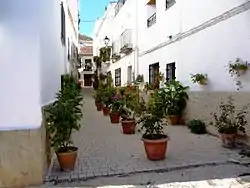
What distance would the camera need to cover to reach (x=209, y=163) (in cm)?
609

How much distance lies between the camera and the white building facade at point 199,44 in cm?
774

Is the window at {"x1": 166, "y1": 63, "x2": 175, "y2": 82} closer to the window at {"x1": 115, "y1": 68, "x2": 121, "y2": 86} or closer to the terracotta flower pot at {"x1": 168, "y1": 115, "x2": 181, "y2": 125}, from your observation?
the terracotta flower pot at {"x1": 168, "y1": 115, "x2": 181, "y2": 125}

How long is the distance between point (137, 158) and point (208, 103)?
145 inches

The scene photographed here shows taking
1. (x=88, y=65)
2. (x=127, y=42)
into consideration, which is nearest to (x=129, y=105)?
(x=127, y=42)

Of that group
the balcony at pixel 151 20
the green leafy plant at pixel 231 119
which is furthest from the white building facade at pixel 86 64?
the green leafy plant at pixel 231 119

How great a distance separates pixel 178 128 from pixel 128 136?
2.11 m

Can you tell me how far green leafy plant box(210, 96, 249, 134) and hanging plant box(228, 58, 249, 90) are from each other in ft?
1.73

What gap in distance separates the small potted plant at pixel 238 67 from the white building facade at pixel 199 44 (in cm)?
10

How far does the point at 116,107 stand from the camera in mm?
11547

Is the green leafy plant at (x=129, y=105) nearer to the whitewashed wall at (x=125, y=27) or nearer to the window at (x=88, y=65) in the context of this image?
the whitewashed wall at (x=125, y=27)

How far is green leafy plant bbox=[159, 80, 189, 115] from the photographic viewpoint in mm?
11141

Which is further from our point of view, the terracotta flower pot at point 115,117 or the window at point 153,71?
the window at point 153,71

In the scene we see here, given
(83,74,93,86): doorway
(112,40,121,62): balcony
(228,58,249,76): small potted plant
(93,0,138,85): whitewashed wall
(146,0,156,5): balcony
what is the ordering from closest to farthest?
(228,58,249,76): small potted plant
(146,0,156,5): balcony
(93,0,138,85): whitewashed wall
(112,40,121,62): balcony
(83,74,93,86): doorway

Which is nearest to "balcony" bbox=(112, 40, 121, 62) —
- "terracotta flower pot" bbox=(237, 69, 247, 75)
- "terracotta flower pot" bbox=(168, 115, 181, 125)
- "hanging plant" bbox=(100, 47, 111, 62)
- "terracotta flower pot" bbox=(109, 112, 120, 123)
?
"hanging plant" bbox=(100, 47, 111, 62)
